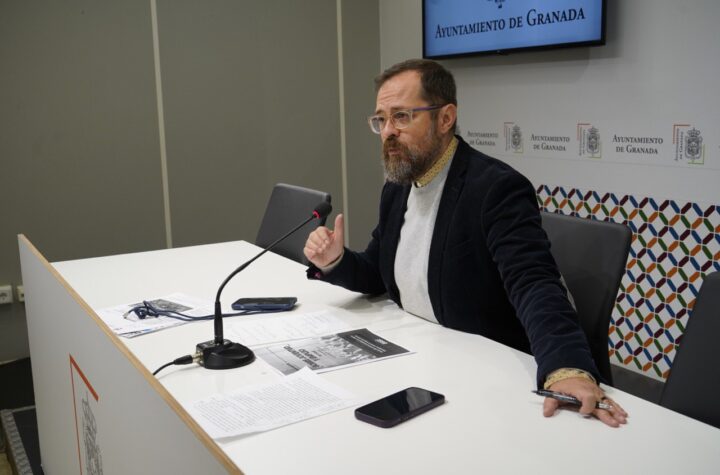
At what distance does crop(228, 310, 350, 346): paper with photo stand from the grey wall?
248cm

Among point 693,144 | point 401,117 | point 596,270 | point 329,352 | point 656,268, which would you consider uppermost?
point 401,117

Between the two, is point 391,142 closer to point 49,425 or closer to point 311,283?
point 311,283

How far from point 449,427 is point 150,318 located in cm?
100

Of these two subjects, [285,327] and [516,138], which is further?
[516,138]

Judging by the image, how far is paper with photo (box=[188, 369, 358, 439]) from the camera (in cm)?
131

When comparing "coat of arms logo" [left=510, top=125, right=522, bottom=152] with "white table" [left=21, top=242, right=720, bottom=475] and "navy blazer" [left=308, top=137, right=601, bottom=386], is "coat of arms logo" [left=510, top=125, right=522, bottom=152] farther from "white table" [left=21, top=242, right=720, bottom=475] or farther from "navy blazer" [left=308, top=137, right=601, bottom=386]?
"white table" [left=21, top=242, right=720, bottom=475]

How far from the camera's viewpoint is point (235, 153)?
176 inches

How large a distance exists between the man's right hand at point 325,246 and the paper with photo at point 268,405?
1.78 ft

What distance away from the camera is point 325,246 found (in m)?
2.01

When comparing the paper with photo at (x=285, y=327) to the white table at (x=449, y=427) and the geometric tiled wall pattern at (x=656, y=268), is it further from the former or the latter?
the geometric tiled wall pattern at (x=656, y=268)

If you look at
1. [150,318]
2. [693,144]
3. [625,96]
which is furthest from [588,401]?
[625,96]

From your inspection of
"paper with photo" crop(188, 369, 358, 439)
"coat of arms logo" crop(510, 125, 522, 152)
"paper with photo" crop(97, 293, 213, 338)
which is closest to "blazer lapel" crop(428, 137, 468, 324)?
"paper with photo" crop(188, 369, 358, 439)

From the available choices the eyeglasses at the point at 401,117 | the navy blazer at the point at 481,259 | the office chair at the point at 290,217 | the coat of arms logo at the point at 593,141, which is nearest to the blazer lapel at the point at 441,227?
the navy blazer at the point at 481,259

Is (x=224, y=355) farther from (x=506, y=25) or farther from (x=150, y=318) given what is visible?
(x=506, y=25)
